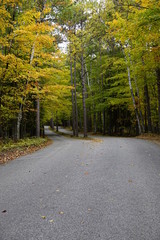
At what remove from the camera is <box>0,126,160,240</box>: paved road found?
259 centimetres

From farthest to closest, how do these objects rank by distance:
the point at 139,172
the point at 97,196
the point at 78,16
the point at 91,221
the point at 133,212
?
1. the point at 78,16
2. the point at 139,172
3. the point at 97,196
4. the point at 133,212
5. the point at 91,221

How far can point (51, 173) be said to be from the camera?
5543 millimetres

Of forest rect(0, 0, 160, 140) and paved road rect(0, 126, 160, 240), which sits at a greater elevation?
forest rect(0, 0, 160, 140)

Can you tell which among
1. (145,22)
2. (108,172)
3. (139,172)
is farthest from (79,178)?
(145,22)

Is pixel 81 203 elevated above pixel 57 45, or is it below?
below

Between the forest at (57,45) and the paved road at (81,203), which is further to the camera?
the forest at (57,45)

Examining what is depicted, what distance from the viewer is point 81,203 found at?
3477mm

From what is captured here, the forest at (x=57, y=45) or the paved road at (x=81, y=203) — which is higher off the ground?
the forest at (x=57, y=45)

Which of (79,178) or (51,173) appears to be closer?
(79,178)

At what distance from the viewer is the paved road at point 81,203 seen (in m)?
2.59

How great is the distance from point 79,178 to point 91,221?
6.92ft

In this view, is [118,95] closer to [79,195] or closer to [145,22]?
[145,22]

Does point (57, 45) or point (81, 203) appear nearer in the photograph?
point (81, 203)

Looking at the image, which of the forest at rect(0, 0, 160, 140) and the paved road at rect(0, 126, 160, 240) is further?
the forest at rect(0, 0, 160, 140)
